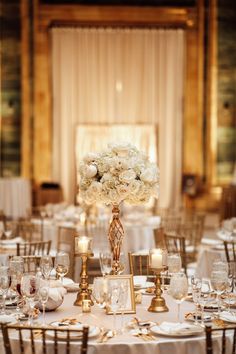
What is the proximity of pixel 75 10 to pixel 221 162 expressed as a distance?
4.39 m

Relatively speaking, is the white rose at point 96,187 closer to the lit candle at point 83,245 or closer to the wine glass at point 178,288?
the lit candle at point 83,245

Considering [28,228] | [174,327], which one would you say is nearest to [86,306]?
[174,327]

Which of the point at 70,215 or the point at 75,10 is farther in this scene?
the point at 75,10

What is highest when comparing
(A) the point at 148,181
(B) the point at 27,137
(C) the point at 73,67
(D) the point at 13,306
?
(C) the point at 73,67

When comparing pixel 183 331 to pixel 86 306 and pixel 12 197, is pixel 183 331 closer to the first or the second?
pixel 86 306

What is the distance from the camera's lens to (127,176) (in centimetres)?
441

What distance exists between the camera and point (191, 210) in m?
14.8

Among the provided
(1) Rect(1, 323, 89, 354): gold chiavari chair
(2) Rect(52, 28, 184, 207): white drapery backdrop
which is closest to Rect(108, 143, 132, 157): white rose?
(1) Rect(1, 323, 89, 354): gold chiavari chair

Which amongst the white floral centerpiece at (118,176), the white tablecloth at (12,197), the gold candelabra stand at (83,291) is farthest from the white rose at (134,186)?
→ the white tablecloth at (12,197)

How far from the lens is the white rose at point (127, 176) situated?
4398 millimetres

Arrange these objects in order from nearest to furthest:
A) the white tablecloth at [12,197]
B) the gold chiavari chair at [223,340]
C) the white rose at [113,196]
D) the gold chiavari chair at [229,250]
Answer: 1. the gold chiavari chair at [223,340]
2. the white rose at [113,196]
3. the gold chiavari chair at [229,250]
4. the white tablecloth at [12,197]

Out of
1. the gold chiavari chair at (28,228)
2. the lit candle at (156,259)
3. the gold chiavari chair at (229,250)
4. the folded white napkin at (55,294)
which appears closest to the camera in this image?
the folded white napkin at (55,294)

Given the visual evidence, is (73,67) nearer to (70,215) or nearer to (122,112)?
(122,112)

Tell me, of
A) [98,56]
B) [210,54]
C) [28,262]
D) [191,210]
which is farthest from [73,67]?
[28,262]
